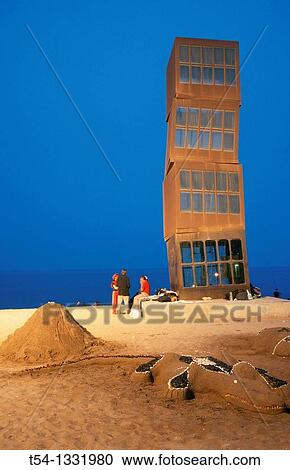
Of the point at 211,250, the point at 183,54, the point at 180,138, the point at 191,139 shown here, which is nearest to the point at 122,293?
the point at 211,250

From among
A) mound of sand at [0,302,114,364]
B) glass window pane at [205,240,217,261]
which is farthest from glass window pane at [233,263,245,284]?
mound of sand at [0,302,114,364]

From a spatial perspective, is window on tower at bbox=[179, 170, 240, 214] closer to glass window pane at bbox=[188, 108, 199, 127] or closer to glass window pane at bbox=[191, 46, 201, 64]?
glass window pane at bbox=[188, 108, 199, 127]

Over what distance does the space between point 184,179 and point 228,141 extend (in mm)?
3076

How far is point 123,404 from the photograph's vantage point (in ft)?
24.4

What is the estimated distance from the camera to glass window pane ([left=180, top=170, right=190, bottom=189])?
2119 cm

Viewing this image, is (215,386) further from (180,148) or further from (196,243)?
(180,148)

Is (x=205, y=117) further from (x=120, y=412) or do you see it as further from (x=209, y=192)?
(x=120, y=412)

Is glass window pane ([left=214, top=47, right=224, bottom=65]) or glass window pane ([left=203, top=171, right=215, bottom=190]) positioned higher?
glass window pane ([left=214, top=47, right=224, bottom=65])

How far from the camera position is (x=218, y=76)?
71.1ft

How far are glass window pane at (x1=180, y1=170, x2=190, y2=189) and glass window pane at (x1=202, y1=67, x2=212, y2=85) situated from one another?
4.45m

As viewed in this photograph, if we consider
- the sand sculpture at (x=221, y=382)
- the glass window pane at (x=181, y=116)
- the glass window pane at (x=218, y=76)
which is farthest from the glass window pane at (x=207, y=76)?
the sand sculpture at (x=221, y=382)
